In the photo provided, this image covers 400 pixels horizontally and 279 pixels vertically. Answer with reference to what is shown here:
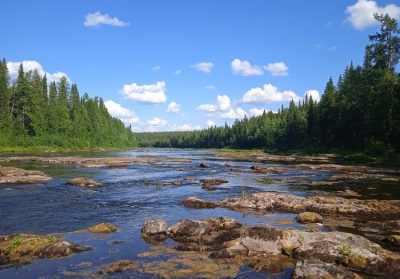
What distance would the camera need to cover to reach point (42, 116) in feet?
368

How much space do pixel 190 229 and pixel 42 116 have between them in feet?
376

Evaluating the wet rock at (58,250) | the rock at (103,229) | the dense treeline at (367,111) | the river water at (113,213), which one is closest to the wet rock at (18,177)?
the river water at (113,213)

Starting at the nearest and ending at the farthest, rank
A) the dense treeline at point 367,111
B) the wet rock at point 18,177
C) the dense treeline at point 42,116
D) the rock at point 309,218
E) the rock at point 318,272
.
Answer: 1. the rock at point 318,272
2. the rock at point 309,218
3. the wet rock at point 18,177
4. the dense treeline at point 367,111
5. the dense treeline at point 42,116

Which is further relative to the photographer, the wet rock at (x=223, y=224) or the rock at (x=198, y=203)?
the rock at (x=198, y=203)

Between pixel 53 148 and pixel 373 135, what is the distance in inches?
3959

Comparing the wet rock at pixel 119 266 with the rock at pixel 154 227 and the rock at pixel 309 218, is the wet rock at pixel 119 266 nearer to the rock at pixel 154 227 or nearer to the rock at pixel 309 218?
the rock at pixel 154 227

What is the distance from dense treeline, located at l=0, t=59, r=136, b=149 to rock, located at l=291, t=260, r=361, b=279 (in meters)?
104

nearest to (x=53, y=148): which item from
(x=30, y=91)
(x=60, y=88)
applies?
(x=30, y=91)

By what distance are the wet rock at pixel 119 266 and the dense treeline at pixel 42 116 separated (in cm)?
9927

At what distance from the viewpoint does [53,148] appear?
348ft

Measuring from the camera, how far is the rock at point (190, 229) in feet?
49.8

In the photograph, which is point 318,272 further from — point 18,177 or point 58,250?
point 18,177

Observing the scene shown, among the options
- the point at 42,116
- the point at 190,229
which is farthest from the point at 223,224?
the point at 42,116

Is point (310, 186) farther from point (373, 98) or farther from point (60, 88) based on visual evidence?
point (60, 88)
